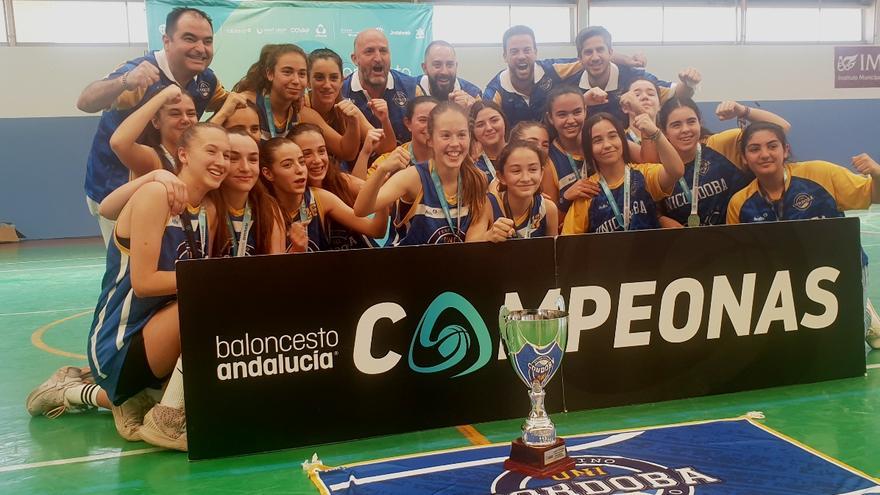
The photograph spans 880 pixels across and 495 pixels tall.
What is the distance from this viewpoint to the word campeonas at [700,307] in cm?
482

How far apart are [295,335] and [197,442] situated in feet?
2.41

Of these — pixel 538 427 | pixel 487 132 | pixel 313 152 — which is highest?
pixel 487 132

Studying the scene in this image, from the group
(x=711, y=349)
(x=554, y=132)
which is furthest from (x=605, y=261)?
(x=554, y=132)

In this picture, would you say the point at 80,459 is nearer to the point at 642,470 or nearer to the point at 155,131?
the point at 155,131

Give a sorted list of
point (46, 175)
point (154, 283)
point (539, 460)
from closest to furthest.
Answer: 1. point (539, 460)
2. point (154, 283)
3. point (46, 175)

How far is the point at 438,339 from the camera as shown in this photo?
4.57 m

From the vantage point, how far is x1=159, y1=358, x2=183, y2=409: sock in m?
4.47

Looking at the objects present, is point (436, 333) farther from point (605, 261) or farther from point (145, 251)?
point (145, 251)

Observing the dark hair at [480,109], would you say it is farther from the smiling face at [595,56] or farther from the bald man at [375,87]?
the smiling face at [595,56]

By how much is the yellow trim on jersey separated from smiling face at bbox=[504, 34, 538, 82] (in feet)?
4.69

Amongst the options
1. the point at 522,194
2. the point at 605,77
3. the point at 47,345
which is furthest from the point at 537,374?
the point at 47,345

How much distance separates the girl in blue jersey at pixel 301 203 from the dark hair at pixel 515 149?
871mm

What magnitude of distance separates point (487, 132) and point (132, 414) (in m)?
2.89

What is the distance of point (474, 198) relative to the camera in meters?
5.41
